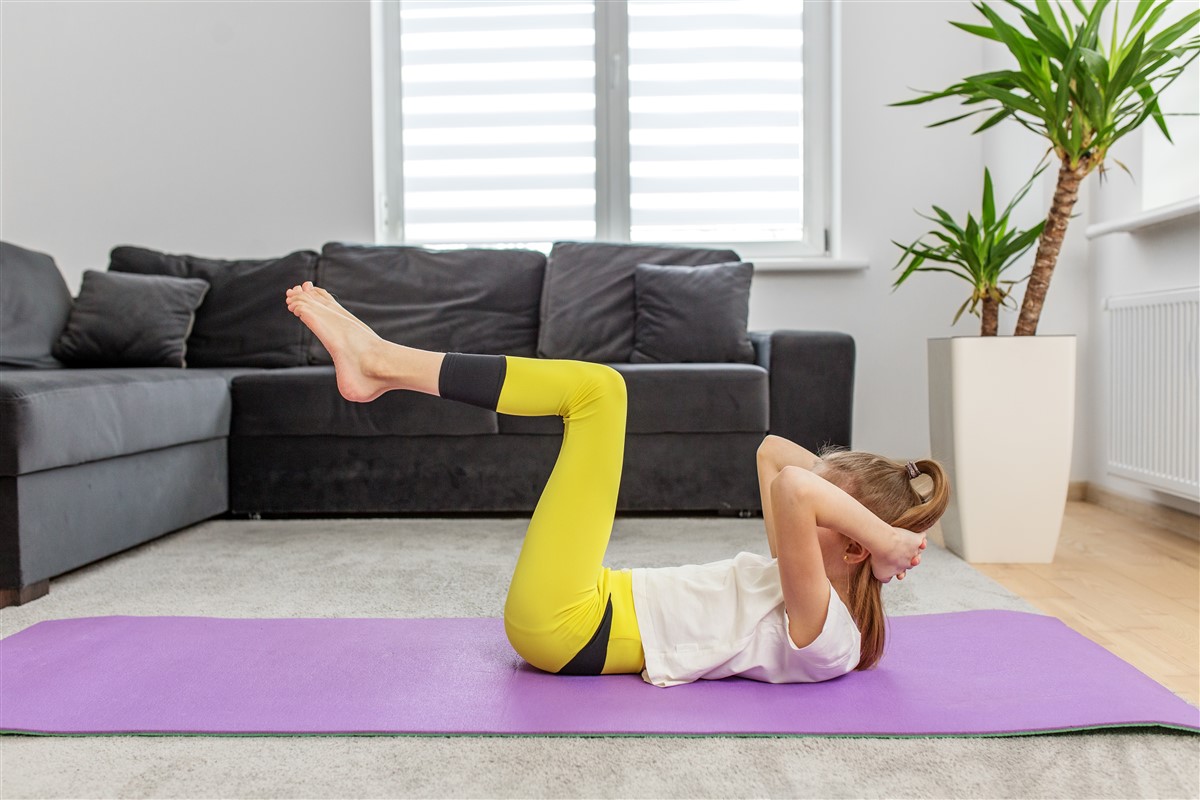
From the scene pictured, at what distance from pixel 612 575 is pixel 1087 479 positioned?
268 cm

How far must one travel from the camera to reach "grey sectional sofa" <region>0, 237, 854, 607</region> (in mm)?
2205

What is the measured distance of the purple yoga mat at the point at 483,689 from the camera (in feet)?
4.30

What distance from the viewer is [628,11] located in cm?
415

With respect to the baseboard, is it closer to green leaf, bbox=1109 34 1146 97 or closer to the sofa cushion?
green leaf, bbox=1109 34 1146 97

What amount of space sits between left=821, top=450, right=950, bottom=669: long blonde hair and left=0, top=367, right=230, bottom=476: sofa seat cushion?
1687mm

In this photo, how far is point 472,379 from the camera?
4.74 feet

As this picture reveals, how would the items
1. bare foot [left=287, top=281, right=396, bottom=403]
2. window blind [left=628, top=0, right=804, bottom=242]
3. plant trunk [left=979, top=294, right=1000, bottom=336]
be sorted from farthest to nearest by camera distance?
window blind [left=628, top=0, right=804, bottom=242] → plant trunk [left=979, top=294, right=1000, bottom=336] → bare foot [left=287, top=281, right=396, bottom=403]

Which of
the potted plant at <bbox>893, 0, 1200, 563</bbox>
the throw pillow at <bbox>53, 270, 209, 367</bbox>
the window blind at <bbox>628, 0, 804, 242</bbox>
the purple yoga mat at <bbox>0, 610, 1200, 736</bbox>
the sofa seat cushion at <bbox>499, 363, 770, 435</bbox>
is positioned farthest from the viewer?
the window blind at <bbox>628, 0, 804, 242</bbox>

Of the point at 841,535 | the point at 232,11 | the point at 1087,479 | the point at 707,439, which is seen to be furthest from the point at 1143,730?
the point at 232,11

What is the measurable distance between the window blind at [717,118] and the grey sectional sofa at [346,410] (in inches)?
21.9

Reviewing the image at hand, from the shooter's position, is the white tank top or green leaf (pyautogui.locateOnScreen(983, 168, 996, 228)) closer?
the white tank top

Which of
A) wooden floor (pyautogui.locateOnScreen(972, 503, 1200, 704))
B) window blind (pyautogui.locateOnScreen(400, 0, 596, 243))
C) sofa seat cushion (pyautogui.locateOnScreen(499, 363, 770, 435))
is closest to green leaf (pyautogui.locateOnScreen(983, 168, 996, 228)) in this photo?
sofa seat cushion (pyautogui.locateOnScreen(499, 363, 770, 435))

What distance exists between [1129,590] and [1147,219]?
50.4 inches

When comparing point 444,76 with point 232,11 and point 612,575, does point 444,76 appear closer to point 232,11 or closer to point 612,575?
point 232,11
